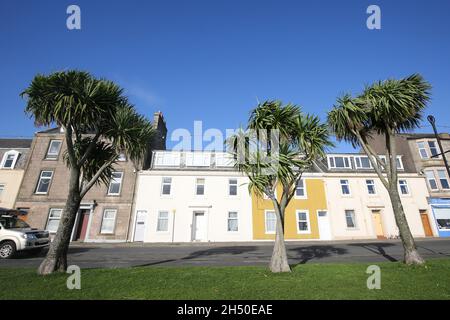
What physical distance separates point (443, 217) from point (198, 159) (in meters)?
24.6

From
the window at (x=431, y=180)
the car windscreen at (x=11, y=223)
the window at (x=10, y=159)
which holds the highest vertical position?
the window at (x=10, y=159)

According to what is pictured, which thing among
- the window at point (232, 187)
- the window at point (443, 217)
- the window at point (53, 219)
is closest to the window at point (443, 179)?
the window at point (443, 217)

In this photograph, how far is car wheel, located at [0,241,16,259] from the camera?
1131 centimetres

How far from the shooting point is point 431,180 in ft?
78.6

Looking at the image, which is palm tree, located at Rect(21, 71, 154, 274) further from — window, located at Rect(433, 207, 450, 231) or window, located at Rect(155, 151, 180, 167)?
window, located at Rect(433, 207, 450, 231)

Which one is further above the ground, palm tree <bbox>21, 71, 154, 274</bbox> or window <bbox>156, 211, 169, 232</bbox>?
palm tree <bbox>21, 71, 154, 274</bbox>

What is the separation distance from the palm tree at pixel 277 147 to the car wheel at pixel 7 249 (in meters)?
11.9

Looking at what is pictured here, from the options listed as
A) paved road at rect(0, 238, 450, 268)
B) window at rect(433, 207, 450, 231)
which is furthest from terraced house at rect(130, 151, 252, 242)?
window at rect(433, 207, 450, 231)

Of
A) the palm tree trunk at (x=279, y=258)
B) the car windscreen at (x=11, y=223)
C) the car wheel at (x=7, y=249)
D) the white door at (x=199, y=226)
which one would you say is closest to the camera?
the palm tree trunk at (x=279, y=258)

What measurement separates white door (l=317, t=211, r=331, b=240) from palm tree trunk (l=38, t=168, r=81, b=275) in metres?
19.8

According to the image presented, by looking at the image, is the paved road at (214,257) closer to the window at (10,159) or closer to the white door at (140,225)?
the white door at (140,225)

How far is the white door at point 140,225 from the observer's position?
20.2 m
